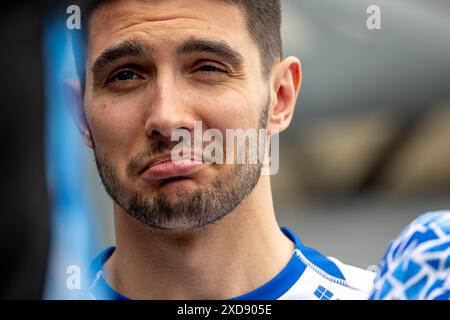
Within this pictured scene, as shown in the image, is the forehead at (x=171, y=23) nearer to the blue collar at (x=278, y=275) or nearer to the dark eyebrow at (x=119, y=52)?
the dark eyebrow at (x=119, y=52)

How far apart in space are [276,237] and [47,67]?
0.93 metres

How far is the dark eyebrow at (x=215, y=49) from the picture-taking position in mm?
1647

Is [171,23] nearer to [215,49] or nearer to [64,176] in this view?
[215,49]

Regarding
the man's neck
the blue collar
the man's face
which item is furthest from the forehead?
the blue collar

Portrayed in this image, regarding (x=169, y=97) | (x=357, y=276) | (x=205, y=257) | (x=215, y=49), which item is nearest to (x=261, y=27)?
(x=215, y=49)

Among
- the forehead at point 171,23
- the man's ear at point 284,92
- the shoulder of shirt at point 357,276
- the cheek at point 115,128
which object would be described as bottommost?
the shoulder of shirt at point 357,276

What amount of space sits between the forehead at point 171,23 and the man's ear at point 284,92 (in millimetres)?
159

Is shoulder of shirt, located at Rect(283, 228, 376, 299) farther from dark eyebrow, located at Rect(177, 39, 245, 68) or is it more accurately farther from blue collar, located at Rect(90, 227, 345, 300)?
dark eyebrow, located at Rect(177, 39, 245, 68)

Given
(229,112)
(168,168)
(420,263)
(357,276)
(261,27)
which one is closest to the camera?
(420,263)

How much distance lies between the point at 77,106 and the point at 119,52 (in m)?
0.28

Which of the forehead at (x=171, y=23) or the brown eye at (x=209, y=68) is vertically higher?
the forehead at (x=171, y=23)

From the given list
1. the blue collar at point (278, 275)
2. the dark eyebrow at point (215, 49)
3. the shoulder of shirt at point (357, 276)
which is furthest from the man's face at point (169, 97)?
the shoulder of shirt at point (357, 276)

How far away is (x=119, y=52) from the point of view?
169cm
